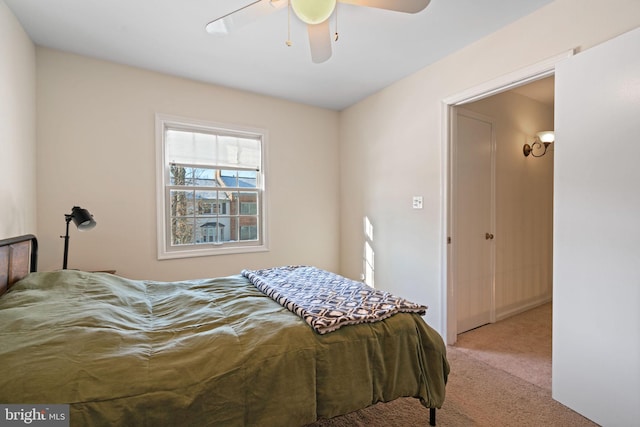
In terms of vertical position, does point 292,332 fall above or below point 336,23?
below

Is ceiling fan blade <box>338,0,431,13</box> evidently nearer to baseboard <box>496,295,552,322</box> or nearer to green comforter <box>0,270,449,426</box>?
green comforter <box>0,270,449,426</box>

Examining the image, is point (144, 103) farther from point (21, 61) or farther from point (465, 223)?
point (465, 223)

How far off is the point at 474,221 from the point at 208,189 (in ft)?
9.27

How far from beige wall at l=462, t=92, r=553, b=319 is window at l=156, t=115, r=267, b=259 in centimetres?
245

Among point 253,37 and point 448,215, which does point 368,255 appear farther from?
point 253,37

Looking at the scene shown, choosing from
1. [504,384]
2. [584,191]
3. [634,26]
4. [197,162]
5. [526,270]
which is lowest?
[504,384]

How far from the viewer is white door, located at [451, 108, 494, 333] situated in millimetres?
2877

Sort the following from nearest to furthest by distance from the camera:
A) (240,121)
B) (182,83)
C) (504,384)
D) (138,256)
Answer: (504,384)
(138,256)
(182,83)
(240,121)

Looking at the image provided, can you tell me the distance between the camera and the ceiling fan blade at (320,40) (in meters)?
1.64

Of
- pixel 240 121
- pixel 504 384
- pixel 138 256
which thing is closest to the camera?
pixel 504 384

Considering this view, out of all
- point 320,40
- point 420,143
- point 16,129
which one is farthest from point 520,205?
point 16,129

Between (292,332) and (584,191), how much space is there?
182cm

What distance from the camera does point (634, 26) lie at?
1.57m

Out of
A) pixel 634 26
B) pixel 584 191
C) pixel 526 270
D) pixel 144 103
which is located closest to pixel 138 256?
pixel 144 103
